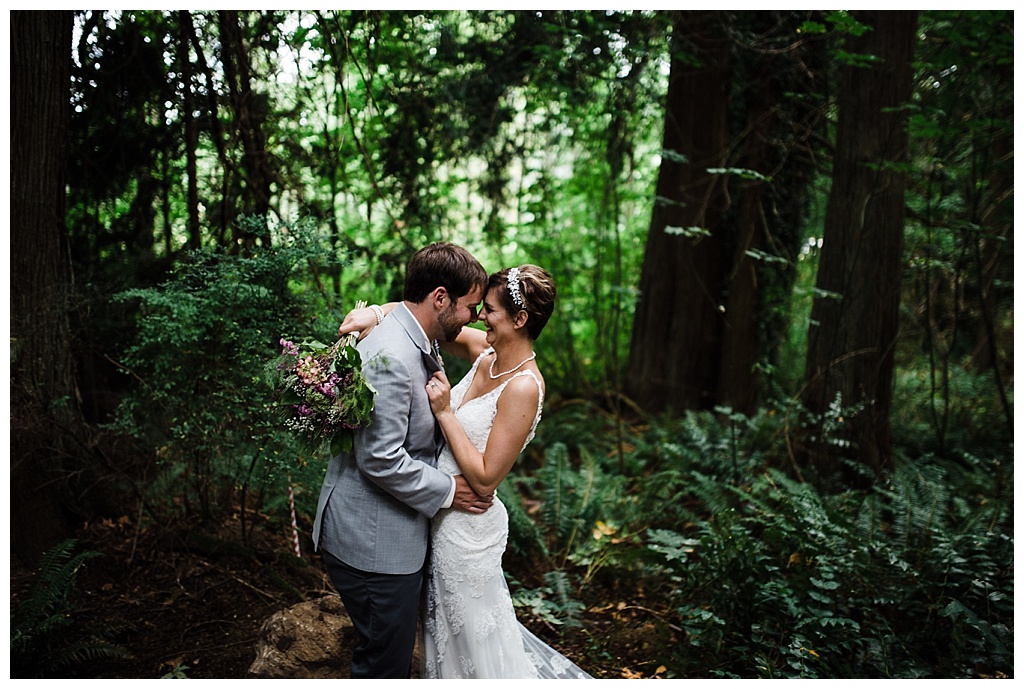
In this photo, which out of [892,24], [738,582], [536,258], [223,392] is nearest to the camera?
[223,392]

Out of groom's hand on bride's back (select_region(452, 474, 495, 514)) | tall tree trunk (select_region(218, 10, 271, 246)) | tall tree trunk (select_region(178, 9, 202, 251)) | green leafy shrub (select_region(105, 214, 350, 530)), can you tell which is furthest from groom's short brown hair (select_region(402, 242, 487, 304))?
tall tree trunk (select_region(178, 9, 202, 251))

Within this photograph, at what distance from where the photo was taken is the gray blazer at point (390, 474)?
282 cm

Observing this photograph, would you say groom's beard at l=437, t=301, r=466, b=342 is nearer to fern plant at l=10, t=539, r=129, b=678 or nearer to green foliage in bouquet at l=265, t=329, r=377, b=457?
green foliage in bouquet at l=265, t=329, r=377, b=457

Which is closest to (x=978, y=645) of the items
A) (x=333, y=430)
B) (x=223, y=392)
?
(x=333, y=430)

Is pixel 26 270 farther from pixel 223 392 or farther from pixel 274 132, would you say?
pixel 274 132

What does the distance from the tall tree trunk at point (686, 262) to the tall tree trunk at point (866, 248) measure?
2311 millimetres

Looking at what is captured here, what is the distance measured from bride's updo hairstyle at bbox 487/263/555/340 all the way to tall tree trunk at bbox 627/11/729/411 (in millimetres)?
6006

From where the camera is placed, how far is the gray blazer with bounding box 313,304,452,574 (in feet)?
9.27

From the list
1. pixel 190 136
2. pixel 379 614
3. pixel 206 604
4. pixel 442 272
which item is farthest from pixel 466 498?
pixel 190 136

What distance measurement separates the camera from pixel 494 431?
3.08 metres

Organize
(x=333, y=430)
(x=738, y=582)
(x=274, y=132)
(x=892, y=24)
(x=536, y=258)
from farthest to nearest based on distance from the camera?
(x=536, y=258) < (x=892, y=24) < (x=274, y=132) < (x=738, y=582) < (x=333, y=430)

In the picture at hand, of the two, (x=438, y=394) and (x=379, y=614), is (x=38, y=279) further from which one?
(x=379, y=614)

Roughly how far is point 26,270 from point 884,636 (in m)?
5.24

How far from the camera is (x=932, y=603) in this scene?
4.37 metres
